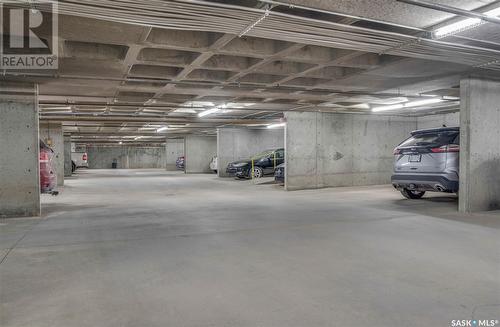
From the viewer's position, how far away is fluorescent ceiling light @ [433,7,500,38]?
3965 mm

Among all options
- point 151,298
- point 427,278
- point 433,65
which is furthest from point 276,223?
point 433,65

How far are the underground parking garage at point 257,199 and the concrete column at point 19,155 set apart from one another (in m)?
0.03

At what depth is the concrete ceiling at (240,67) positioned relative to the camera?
4.47 metres

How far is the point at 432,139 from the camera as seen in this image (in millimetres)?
7797

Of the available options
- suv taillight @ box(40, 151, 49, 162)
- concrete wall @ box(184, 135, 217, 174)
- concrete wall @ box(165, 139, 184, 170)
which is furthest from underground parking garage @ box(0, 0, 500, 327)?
concrete wall @ box(165, 139, 184, 170)

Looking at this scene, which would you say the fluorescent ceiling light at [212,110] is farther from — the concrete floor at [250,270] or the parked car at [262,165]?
the concrete floor at [250,270]

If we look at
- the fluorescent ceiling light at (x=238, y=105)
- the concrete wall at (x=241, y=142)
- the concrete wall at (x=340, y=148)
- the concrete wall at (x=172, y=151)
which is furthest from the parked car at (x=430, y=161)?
the concrete wall at (x=172, y=151)

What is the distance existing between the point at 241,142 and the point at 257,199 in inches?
398

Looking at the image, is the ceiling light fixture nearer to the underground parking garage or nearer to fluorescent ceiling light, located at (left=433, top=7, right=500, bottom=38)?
the underground parking garage

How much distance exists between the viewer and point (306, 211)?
24.3ft

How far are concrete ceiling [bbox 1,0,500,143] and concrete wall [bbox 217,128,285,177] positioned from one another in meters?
7.77

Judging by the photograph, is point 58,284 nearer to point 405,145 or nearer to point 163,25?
point 163,25

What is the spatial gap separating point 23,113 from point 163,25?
4381mm

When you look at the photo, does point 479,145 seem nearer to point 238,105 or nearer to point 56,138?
point 238,105
